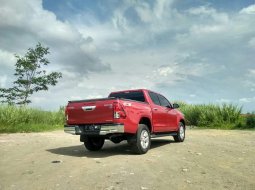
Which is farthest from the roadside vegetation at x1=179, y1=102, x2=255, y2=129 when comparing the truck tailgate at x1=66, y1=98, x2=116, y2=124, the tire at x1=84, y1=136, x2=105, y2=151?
the truck tailgate at x1=66, y1=98, x2=116, y2=124

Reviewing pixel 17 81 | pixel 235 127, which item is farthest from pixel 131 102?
pixel 17 81

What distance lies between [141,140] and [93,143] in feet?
7.20

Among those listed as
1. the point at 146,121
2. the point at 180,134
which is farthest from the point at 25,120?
the point at 146,121

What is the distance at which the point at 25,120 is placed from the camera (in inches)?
920

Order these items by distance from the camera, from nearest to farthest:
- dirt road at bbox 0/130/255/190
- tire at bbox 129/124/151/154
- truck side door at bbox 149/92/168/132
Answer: dirt road at bbox 0/130/255/190 < tire at bbox 129/124/151/154 < truck side door at bbox 149/92/168/132

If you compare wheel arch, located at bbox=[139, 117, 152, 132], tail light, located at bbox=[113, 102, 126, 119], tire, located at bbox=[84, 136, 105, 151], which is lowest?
tire, located at bbox=[84, 136, 105, 151]

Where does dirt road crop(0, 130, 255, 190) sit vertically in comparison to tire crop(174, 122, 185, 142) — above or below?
below

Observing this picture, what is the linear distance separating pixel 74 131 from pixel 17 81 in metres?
25.6

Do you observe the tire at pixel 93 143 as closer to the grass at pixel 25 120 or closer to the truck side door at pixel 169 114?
→ the truck side door at pixel 169 114

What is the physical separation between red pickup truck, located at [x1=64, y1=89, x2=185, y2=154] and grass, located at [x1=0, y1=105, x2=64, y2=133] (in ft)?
34.9

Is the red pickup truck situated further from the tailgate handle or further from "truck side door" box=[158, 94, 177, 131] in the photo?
"truck side door" box=[158, 94, 177, 131]

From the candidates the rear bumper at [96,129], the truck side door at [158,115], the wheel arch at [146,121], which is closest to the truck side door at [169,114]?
the truck side door at [158,115]

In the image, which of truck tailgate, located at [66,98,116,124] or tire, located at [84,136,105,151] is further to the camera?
tire, located at [84,136,105,151]

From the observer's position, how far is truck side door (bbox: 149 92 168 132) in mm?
11820
